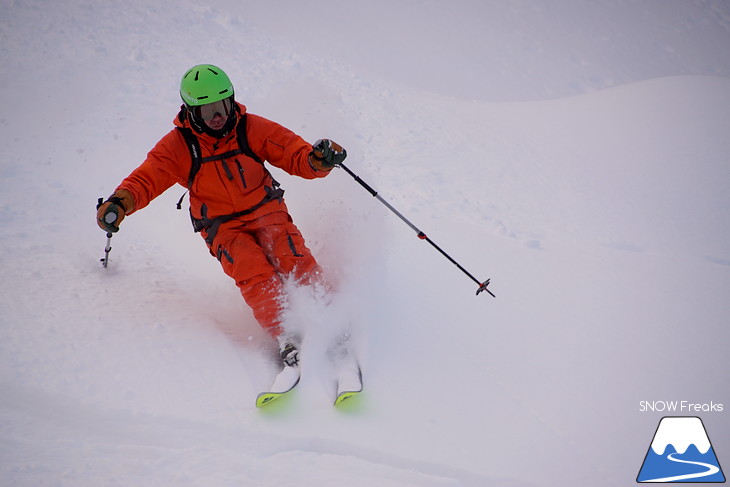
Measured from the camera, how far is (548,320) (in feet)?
→ 13.6

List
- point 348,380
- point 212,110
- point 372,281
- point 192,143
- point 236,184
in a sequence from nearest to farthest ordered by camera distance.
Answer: point 348,380
point 212,110
point 192,143
point 236,184
point 372,281

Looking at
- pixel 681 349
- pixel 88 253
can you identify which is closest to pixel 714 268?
pixel 681 349

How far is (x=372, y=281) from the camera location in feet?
13.1

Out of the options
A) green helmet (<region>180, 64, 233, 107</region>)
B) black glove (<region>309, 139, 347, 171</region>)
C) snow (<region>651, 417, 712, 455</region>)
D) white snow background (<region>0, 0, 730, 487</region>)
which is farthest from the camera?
black glove (<region>309, 139, 347, 171</region>)

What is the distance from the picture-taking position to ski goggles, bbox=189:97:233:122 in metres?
3.36

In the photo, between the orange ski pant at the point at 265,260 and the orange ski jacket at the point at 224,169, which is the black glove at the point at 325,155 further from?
the orange ski pant at the point at 265,260

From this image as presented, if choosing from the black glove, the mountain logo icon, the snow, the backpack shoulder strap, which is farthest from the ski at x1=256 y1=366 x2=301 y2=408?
the snow

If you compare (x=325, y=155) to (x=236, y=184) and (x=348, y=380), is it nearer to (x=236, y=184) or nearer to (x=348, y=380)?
(x=236, y=184)

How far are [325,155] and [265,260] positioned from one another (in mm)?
813

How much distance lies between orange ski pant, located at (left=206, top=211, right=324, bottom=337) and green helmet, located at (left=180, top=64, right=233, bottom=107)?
86 centimetres

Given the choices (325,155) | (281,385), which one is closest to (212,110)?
(325,155)

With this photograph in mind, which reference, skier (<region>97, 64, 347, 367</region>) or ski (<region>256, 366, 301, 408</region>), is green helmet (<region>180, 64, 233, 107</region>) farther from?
ski (<region>256, 366, 301, 408</region>)

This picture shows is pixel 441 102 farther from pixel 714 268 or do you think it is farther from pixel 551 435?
pixel 551 435

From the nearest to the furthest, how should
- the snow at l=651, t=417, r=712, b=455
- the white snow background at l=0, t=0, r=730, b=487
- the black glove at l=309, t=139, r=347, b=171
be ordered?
the white snow background at l=0, t=0, r=730, b=487
the snow at l=651, t=417, r=712, b=455
the black glove at l=309, t=139, r=347, b=171
